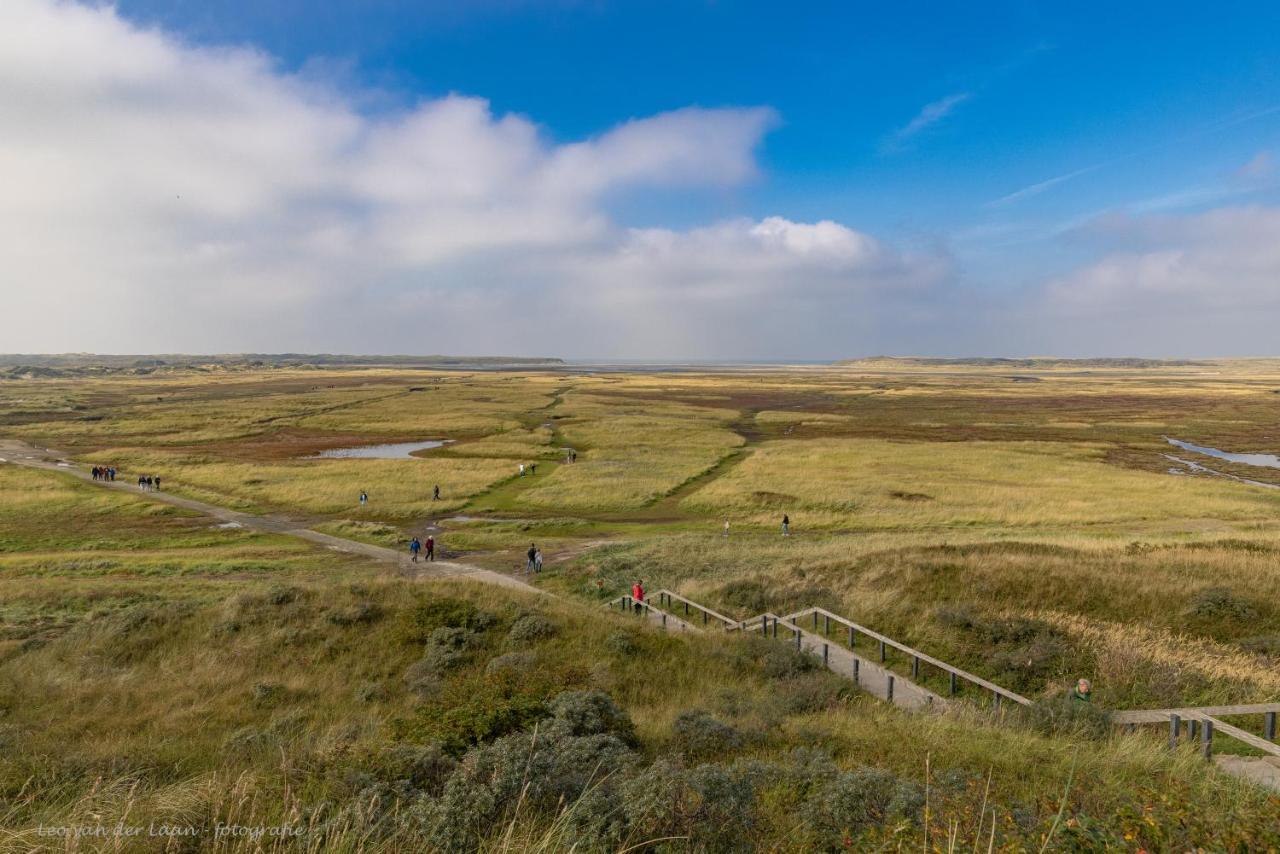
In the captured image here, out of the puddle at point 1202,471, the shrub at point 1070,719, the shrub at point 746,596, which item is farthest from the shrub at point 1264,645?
the puddle at point 1202,471

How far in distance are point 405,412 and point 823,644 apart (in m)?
103

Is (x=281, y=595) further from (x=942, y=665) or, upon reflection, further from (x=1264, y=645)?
(x=1264, y=645)

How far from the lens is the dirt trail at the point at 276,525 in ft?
94.5

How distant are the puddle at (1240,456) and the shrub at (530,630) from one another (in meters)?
79.1

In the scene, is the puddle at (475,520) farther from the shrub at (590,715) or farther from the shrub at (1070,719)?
the shrub at (1070,719)

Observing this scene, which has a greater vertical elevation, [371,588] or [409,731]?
[409,731]

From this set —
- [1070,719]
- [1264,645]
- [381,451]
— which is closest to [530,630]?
[1070,719]

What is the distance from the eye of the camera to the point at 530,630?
16.3m

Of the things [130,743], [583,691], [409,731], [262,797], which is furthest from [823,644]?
[130,743]

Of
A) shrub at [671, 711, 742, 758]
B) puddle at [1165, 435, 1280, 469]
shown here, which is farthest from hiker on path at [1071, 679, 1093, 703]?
puddle at [1165, 435, 1280, 469]

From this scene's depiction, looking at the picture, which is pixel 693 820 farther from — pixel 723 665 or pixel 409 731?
pixel 723 665

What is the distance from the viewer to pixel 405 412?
108 m

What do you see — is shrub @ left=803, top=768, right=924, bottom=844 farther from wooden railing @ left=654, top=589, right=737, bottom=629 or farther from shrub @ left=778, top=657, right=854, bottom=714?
wooden railing @ left=654, top=589, right=737, bottom=629

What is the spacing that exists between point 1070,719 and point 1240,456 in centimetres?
8584
